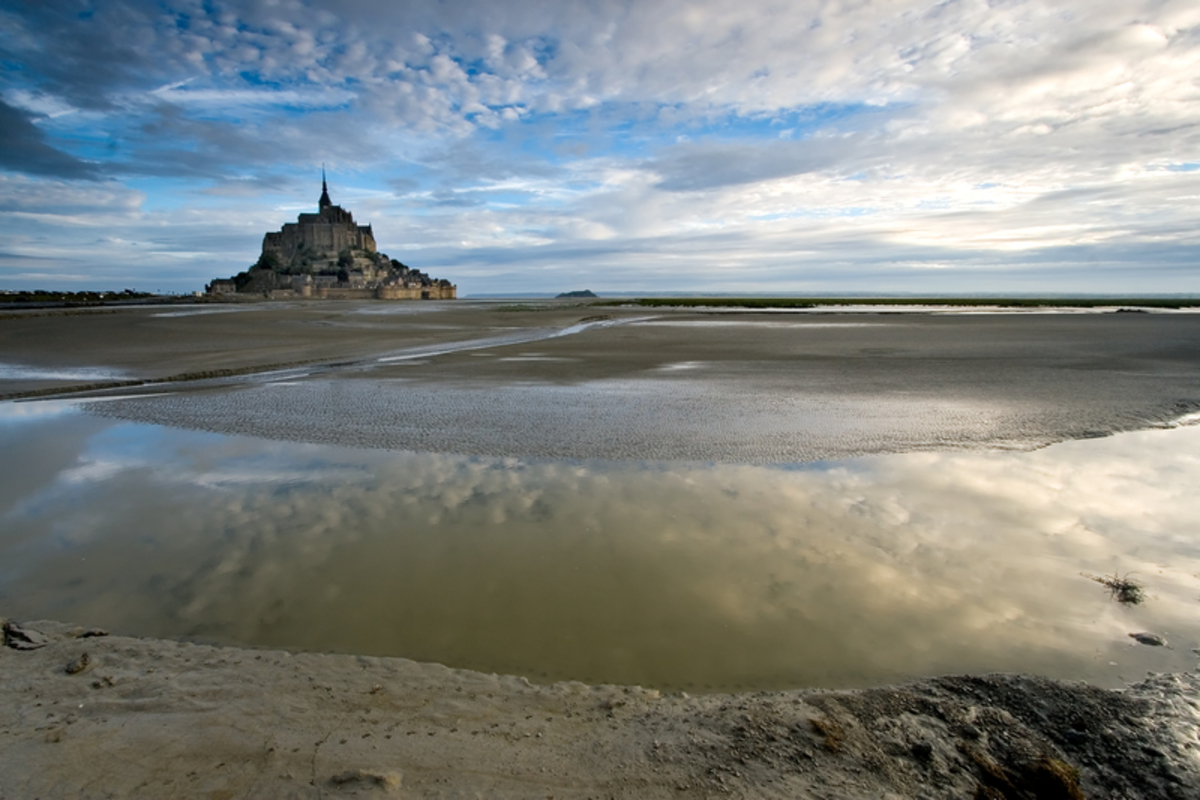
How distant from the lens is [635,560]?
14.2 ft

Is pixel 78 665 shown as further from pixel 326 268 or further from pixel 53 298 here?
pixel 326 268

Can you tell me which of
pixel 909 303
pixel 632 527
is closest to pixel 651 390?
pixel 632 527

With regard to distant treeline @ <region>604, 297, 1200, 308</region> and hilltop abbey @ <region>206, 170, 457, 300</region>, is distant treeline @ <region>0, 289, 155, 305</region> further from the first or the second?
distant treeline @ <region>604, 297, 1200, 308</region>

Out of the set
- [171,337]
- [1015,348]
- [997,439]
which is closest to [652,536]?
[997,439]

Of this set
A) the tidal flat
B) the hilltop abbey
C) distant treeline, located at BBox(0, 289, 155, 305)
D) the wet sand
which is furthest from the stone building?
the tidal flat

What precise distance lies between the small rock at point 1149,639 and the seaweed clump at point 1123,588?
1.19ft

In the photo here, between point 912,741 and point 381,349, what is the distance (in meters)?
18.8

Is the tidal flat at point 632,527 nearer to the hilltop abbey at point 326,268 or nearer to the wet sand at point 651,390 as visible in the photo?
the wet sand at point 651,390

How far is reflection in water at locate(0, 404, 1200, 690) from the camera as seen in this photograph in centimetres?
330

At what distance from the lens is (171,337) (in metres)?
22.5

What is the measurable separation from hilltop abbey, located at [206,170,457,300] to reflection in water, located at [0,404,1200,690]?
119 metres

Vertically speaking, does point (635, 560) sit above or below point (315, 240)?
below

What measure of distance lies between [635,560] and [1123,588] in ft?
10.2

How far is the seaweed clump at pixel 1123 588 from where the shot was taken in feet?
12.3
